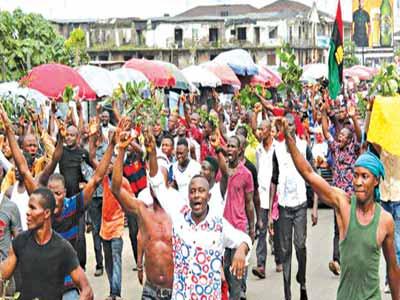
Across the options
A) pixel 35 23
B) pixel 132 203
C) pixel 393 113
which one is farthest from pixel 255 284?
pixel 35 23

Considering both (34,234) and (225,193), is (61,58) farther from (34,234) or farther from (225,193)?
(34,234)

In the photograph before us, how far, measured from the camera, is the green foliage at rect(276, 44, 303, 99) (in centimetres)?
1145

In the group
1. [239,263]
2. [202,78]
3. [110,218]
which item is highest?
[202,78]

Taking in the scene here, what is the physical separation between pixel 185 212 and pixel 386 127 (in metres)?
2.33

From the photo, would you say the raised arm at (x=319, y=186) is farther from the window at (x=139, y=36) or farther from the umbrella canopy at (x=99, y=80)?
the window at (x=139, y=36)

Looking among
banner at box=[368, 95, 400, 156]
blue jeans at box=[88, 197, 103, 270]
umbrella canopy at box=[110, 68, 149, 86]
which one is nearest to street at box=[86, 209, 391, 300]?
blue jeans at box=[88, 197, 103, 270]

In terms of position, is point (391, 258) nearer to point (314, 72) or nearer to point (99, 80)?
point (99, 80)

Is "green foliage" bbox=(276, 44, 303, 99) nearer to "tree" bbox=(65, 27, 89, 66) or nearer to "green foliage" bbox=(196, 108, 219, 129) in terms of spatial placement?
"green foliage" bbox=(196, 108, 219, 129)

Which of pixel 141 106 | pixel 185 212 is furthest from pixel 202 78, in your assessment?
pixel 185 212

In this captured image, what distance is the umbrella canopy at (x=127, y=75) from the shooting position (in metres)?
22.7

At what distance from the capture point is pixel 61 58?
32.4 metres

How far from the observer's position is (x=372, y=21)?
47844mm

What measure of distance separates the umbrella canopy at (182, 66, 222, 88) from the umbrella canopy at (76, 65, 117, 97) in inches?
230

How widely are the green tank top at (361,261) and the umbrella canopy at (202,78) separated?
22.0 m
